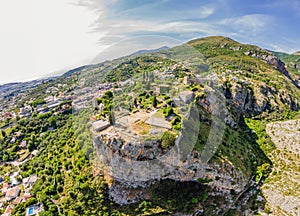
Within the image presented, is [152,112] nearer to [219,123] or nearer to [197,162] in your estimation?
[197,162]

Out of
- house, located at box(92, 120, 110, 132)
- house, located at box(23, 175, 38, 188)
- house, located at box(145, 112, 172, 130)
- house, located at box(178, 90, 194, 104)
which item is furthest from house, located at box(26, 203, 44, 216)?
house, located at box(178, 90, 194, 104)

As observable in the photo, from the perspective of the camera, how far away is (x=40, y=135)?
40219 millimetres

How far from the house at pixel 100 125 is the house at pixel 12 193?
13.9 metres

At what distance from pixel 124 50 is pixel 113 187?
1636 centimetres

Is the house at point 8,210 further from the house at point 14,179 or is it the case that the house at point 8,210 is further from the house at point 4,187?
the house at point 14,179

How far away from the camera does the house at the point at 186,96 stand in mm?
27297

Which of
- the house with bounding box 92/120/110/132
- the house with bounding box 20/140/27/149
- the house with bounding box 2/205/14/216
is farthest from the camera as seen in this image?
the house with bounding box 20/140/27/149

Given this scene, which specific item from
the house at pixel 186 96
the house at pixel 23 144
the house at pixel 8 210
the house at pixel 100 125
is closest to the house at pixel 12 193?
the house at pixel 8 210

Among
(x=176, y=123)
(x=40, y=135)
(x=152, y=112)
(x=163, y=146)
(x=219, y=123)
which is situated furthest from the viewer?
(x=40, y=135)

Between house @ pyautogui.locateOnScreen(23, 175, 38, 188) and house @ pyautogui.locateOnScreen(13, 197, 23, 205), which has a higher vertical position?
house @ pyautogui.locateOnScreen(23, 175, 38, 188)

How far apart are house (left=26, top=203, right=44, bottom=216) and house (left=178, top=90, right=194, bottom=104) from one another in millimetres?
20017

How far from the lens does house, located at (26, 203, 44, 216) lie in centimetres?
2150

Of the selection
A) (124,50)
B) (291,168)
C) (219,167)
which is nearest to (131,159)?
(219,167)

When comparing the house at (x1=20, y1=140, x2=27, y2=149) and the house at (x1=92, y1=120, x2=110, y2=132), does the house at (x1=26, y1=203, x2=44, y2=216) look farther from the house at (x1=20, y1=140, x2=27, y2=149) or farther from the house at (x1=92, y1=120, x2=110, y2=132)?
the house at (x1=20, y1=140, x2=27, y2=149)
